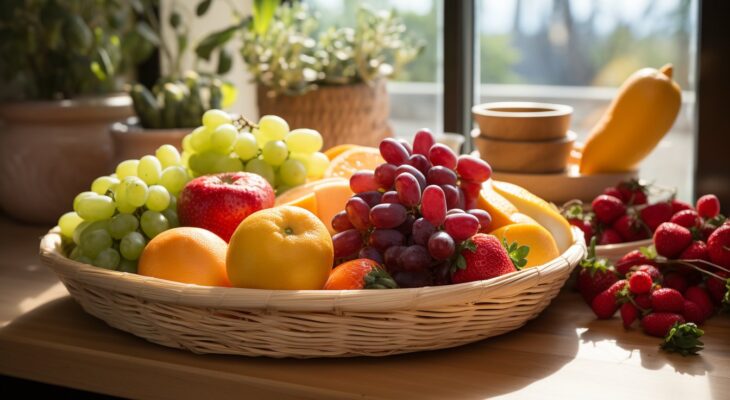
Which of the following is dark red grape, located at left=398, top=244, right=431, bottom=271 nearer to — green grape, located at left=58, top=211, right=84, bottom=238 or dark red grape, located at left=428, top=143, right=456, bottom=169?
dark red grape, located at left=428, top=143, right=456, bottom=169

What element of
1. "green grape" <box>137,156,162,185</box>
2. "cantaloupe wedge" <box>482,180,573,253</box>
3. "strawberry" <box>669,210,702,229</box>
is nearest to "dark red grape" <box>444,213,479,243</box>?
"cantaloupe wedge" <box>482,180,573,253</box>

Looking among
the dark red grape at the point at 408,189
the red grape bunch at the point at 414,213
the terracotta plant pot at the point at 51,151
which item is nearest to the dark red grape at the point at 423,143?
the red grape bunch at the point at 414,213

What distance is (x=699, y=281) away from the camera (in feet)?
3.46

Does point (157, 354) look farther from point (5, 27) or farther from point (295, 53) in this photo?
point (5, 27)

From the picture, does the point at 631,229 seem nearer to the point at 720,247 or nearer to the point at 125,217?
the point at 720,247

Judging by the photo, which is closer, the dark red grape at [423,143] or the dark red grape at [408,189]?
the dark red grape at [408,189]

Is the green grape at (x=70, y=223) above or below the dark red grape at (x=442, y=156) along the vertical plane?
below

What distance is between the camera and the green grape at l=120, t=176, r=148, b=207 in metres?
1.05

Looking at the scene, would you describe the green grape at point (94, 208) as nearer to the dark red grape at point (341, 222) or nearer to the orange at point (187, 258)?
the orange at point (187, 258)

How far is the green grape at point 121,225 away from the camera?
1.05 meters

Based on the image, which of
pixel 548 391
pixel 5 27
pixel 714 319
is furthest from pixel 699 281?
pixel 5 27

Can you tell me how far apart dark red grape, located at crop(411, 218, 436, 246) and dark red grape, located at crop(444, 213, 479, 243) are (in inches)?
0.8

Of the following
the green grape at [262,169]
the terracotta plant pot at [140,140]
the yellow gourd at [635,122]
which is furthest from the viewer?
the terracotta plant pot at [140,140]

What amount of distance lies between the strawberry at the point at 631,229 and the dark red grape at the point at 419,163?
0.32m
